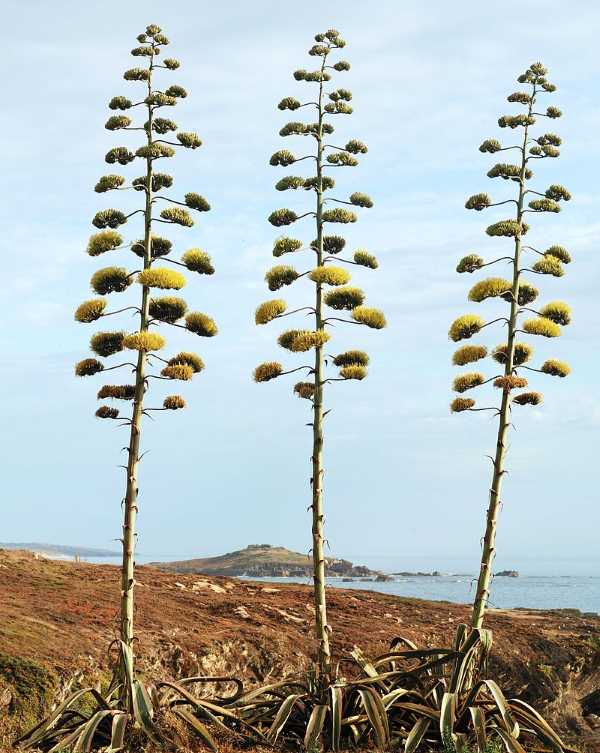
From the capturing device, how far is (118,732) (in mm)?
12898

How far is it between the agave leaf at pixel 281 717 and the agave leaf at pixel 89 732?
212cm

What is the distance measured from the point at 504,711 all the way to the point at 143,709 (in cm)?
473

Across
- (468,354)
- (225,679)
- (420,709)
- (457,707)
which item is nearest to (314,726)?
(420,709)

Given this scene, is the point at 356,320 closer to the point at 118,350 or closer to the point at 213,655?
the point at 118,350

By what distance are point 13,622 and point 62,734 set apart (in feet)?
9.51

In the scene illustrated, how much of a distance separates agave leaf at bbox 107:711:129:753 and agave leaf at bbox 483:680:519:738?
4.87 meters

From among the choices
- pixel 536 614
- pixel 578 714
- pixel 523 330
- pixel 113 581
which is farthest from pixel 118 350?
pixel 536 614

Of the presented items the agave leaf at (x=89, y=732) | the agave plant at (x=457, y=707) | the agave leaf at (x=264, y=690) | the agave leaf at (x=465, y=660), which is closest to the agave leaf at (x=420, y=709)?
the agave plant at (x=457, y=707)

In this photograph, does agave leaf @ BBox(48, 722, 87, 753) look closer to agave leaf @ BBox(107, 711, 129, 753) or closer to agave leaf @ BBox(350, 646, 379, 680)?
agave leaf @ BBox(107, 711, 129, 753)

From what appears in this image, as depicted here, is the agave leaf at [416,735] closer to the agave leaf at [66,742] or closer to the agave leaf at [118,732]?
the agave leaf at [118,732]

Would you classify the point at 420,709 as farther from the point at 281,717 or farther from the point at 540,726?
the point at 281,717

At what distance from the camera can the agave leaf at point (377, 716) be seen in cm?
1330

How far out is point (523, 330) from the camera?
15.8m

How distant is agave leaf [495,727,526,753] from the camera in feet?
42.5
